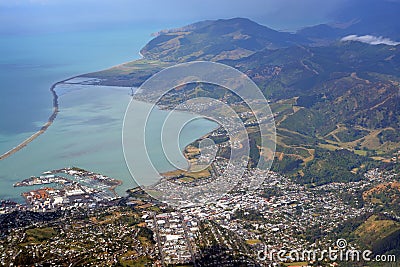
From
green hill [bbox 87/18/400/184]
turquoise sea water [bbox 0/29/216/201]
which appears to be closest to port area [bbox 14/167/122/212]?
turquoise sea water [bbox 0/29/216/201]

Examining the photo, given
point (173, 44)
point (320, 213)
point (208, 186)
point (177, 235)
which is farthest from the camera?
point (173, 44)

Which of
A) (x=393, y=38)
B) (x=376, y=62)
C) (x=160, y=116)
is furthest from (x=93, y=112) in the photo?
(x=393, y=38)

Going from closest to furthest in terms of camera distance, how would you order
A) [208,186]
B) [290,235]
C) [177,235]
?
[208,186], [177,235], [290,235]

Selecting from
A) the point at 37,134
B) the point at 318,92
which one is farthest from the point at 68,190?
the point at 318,92

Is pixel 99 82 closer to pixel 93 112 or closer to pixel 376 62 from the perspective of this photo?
pixel 93 112
